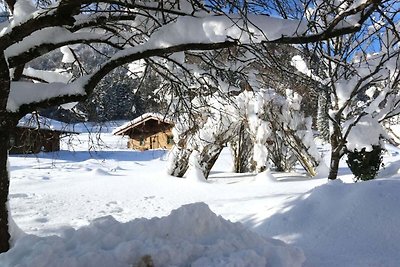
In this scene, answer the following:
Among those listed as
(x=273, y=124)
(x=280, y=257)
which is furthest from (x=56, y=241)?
(x=273, y=124)

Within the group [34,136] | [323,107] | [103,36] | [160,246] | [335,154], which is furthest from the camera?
[323,107]

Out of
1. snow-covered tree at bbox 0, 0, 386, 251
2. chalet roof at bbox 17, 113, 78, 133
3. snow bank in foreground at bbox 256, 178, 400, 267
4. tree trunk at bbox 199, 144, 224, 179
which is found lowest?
snow bank in foreground at bbox 256, 178, 400, 267

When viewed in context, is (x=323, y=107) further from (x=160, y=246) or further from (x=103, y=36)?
(x=160, y=246)

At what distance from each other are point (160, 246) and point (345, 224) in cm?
241

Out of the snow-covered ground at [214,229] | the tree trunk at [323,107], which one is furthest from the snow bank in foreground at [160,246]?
the tree trunk at [323,107]

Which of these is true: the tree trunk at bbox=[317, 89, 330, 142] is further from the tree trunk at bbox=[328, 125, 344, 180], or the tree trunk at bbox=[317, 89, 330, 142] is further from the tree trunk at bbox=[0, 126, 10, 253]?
the tree trunk at bbox=[0, 126, 10, 253]

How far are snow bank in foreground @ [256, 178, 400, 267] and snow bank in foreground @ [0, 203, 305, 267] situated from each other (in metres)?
0.80

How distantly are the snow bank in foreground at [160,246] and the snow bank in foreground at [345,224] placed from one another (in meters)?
0.80

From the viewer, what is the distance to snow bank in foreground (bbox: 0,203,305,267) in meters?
2.76

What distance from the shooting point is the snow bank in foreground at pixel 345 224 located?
3.80 meters

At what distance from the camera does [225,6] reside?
405 centimetres

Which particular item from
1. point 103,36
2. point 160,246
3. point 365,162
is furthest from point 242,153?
point 160,246

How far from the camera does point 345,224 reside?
4.37 m

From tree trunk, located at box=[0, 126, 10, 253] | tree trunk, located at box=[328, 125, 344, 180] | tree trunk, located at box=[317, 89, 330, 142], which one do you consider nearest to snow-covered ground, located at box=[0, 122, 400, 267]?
tree trunk, located at box=[0, 126, 10, 253]
